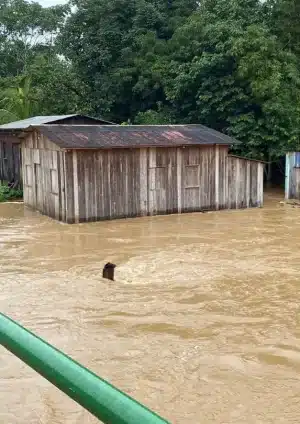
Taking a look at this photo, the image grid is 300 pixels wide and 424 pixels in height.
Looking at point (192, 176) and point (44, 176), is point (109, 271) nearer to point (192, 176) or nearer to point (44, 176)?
point (44, 176)

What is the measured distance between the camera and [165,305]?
27.1 feet

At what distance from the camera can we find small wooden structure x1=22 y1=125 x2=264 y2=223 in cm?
1577

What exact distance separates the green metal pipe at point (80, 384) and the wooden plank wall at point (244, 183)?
56.4ft

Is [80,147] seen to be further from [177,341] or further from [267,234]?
[177,341]

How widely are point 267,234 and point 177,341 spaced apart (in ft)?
25.0

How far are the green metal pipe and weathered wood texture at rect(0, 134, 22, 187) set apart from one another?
21148mm

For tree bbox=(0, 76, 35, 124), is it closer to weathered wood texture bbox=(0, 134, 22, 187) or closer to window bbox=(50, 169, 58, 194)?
weathered wood texture bbox=(0, 134, 22, 187)

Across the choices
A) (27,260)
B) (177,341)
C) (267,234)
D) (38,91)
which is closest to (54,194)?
(27,260)

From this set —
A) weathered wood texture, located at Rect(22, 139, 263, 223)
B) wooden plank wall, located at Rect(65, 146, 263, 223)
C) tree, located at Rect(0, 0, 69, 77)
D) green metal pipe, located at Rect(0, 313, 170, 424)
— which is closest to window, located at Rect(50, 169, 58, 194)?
weathered wood texture, located at Rect(22, 139, 263, 223)

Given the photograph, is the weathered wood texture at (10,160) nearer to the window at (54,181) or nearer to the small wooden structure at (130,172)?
the small wooden structure at (130,172)

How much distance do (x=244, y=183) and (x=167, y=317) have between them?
11.2 m

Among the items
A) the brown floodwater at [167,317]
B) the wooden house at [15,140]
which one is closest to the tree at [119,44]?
the wooden house at [15,140]

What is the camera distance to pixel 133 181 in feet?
54.5

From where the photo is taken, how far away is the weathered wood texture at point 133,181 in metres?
15.8
